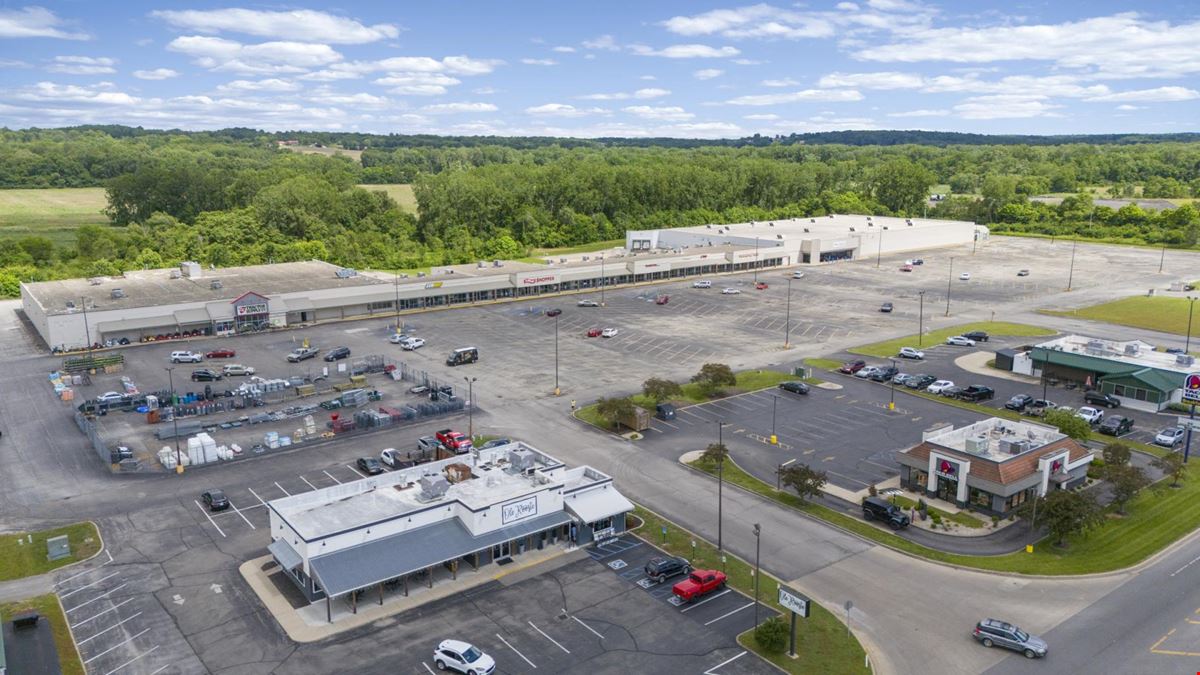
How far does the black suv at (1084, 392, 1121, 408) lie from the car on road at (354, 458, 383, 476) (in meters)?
56.5

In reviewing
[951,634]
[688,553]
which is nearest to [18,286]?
[688,553]

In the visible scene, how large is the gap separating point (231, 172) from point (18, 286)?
3080 inches

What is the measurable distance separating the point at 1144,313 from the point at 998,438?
6478 centimetres

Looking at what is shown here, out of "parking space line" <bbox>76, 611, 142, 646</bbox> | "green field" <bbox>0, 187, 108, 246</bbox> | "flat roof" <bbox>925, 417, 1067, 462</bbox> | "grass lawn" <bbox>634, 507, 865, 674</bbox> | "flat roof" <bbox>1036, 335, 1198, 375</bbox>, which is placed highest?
"green field" <bbox>0, 187, 108, 246</bbox>

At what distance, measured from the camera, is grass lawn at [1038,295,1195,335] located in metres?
93.9

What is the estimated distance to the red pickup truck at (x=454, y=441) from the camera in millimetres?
55062

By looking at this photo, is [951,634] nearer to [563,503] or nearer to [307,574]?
[563,503]

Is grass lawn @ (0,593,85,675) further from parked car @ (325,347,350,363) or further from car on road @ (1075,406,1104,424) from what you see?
car on road @ (1075,406,1104,424)

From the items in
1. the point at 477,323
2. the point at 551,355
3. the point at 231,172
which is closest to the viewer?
the point at 551,355

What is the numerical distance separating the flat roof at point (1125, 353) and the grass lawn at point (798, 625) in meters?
43.6

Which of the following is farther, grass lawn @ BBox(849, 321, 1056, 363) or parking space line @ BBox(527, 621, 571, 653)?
grass lawn @ BBox(849, 321, 1056, 363)

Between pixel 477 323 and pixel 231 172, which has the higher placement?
pixel 231 172

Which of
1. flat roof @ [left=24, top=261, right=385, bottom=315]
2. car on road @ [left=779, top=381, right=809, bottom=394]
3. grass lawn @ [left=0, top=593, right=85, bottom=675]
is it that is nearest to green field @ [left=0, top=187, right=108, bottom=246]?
flat roof @ [left=24, top=261, right=385, bottom=315]

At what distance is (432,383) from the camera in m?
71.7
